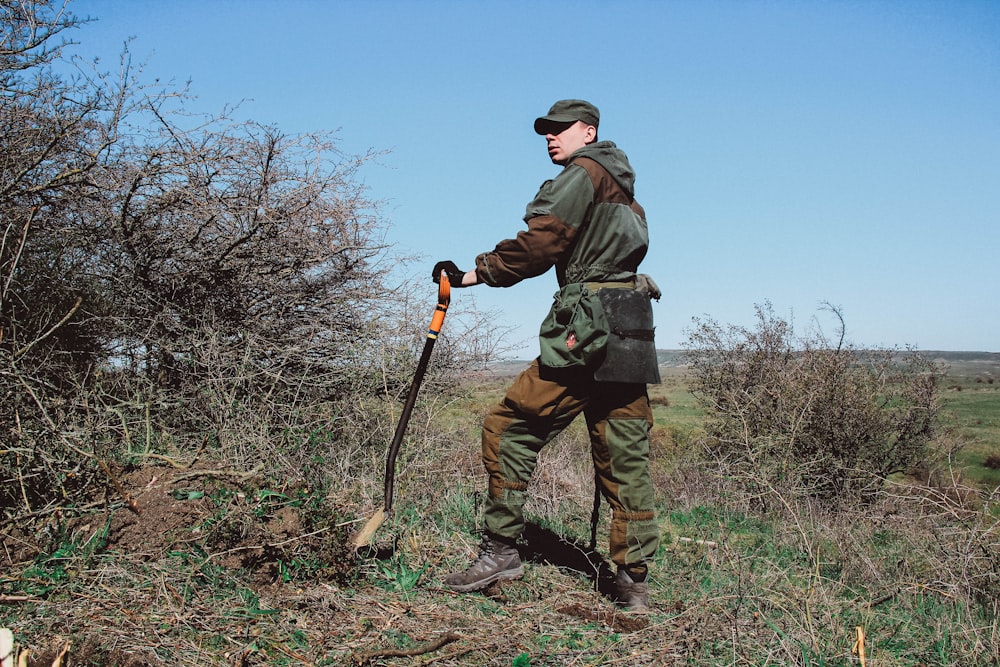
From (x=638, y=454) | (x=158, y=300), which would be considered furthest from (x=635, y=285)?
(x=158, y=300)

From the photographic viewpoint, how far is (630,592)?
3.54 metres

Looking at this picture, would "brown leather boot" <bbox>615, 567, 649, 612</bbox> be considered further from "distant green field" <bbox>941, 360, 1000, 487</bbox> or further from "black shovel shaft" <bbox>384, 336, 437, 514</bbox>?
"distant green field" <bbox>941, 360, 1000, 487</bbox>

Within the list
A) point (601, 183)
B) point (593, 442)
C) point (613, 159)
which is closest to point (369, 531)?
point (593, 442)

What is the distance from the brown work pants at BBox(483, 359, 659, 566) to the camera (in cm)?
358

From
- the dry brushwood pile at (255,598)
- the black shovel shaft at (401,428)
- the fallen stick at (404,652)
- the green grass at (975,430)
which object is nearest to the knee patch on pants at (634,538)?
the dry brushwood pile at (255,598)

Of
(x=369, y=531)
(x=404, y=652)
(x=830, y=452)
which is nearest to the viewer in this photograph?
(x=404, y=652)

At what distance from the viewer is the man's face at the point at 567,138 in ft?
12.5

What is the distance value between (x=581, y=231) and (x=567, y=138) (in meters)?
0.55

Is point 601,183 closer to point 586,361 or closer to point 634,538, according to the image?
point 586,361

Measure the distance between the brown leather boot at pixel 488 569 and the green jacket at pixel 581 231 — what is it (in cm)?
134

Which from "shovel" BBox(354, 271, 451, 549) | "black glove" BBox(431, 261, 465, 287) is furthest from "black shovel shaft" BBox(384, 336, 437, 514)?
"black glove" BBox(431, 261, 465, 287)

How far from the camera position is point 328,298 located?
7.01m

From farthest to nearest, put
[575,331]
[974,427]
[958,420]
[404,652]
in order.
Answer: [974,427], [958,420], [575,331], [404,652]

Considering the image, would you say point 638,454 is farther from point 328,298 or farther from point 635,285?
point 328,298
